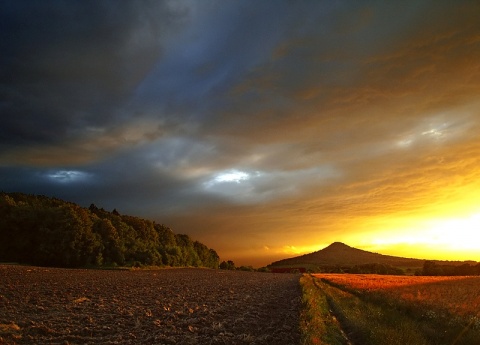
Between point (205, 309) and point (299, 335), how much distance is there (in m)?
7.81

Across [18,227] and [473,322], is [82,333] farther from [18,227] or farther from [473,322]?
[18,227]

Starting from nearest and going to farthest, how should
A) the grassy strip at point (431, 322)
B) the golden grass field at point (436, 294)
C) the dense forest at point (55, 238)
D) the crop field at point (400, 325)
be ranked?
the crop field at point (400, 325), the grassy strip at point (431, 322), the golden grass field at point (436, 294), the dense forest at point (55, 238)

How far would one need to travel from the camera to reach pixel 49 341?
13117 millimetres

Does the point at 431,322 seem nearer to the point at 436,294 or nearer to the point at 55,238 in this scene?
the point at 436,294

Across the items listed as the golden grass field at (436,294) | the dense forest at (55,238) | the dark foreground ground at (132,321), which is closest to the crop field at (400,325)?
the golden grass field at (436,294)

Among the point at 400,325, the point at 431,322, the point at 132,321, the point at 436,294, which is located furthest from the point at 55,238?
the point at 431,322

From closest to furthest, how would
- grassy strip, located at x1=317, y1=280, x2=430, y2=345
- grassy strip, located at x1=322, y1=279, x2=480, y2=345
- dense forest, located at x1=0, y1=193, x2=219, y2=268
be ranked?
grassy strip, located at x1=317, y1=280, x2=430, y2=345
grassy strip, located at x1=322, y1=279, x2=480, y2=345
dense forest, located at x1=0, y1=193, x2=219, y2=268

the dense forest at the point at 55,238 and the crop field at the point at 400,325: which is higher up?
the dense forest at the point at 55,238

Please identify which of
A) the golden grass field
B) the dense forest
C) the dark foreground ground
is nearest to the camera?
the dark foreground ground

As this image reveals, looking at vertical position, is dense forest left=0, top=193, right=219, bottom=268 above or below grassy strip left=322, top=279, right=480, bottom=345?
above

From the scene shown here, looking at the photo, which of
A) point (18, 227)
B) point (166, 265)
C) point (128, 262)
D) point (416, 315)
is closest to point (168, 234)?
point (166, 265)

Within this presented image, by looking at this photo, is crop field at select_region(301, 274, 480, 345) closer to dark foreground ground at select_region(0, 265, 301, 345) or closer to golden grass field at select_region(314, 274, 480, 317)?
golden grass field at select_region(314, 274, 480, 317)

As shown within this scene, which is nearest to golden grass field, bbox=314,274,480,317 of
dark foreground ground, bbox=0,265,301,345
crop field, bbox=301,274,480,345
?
crop field, bbox=301,274,480,345

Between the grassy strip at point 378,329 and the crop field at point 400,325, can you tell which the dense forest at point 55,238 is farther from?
the grassy strip at point 378,329
